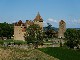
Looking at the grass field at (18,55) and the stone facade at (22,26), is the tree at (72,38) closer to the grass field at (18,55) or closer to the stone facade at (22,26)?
the stone facade at (22,26)

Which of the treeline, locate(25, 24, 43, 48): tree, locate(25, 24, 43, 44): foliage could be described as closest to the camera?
locate(25, 24, 43, 48): tree

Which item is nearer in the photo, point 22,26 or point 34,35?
point 34,35

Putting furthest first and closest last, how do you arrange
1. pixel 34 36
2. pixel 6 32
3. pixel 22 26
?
pixel 6 32 → pixel 22 26 → pixel 34 36

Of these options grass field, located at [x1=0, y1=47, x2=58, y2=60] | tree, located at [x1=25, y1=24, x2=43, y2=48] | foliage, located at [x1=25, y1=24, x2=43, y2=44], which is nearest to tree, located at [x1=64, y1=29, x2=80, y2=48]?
tree, located at [x1=25, y1=24, x2=43, y2=48]

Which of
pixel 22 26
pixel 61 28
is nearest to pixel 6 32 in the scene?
pixel 22 26

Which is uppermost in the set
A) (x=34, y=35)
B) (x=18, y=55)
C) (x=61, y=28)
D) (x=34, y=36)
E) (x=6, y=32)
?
(x=61, y=28)

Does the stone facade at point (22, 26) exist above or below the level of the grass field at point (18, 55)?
above

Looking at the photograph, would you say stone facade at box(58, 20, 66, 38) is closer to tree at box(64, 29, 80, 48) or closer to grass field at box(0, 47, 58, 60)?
tree at box(64, 29, 80, 48)

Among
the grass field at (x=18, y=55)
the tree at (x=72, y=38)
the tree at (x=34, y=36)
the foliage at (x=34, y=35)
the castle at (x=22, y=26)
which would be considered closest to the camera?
the grass field at (x=18, y=55)

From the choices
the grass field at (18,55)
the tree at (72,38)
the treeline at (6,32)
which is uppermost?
the treeline at (6,32)

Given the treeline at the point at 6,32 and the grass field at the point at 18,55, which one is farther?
the treeline at the point at 6,32

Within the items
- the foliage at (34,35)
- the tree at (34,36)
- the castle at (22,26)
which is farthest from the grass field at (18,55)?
the castle at (22,26)

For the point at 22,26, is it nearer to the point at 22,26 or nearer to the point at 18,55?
the point at 22,26

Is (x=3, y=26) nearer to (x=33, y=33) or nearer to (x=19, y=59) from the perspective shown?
(x=33, y=33)
